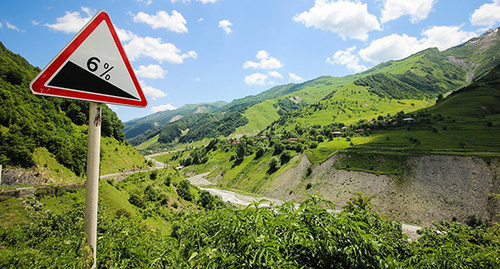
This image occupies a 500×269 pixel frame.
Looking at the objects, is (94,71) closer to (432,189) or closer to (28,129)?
(28,129)

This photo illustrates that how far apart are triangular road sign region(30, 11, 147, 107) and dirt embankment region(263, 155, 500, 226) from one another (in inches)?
1699

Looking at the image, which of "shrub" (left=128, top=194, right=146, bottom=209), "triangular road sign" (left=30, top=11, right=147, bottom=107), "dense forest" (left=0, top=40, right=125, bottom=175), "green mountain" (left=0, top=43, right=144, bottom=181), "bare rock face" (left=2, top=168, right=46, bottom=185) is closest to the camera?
"triangular road sign" (left=30, top=11, right=147, bottom=107)

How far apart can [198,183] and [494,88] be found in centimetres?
18960

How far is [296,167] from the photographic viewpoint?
87375 mm

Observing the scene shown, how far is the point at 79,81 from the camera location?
8.88ft

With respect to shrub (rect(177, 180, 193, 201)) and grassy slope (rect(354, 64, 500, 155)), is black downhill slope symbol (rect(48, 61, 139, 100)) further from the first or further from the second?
grassy slope (rect(354, 64, 500, 155))

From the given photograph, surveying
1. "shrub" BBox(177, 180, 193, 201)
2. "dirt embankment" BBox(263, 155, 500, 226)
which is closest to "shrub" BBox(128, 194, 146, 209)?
"shrub" BBox(177, 180, 193, 201)

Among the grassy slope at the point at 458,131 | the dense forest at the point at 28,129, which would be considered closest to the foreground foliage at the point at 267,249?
the dense forest at the point at 28,129

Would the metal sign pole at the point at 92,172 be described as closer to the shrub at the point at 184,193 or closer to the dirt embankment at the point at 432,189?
the dirt embankment at the point at 432,189

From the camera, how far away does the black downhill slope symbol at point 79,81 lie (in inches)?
101

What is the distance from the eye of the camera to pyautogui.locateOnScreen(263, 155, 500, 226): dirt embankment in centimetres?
4669

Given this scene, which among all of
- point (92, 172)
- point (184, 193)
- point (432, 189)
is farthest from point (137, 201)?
point (432, 189)

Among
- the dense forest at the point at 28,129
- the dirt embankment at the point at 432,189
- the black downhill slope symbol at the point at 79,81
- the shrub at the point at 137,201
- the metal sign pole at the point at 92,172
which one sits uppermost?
the dense forest at the point at 28,129

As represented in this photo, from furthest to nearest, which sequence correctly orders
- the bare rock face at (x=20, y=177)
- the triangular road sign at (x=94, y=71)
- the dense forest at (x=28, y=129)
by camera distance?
the dense forest at (x=28, y=129) → the bare rock face at (x=20, y=177) → the triangular road sign at (x=94, y=71)
